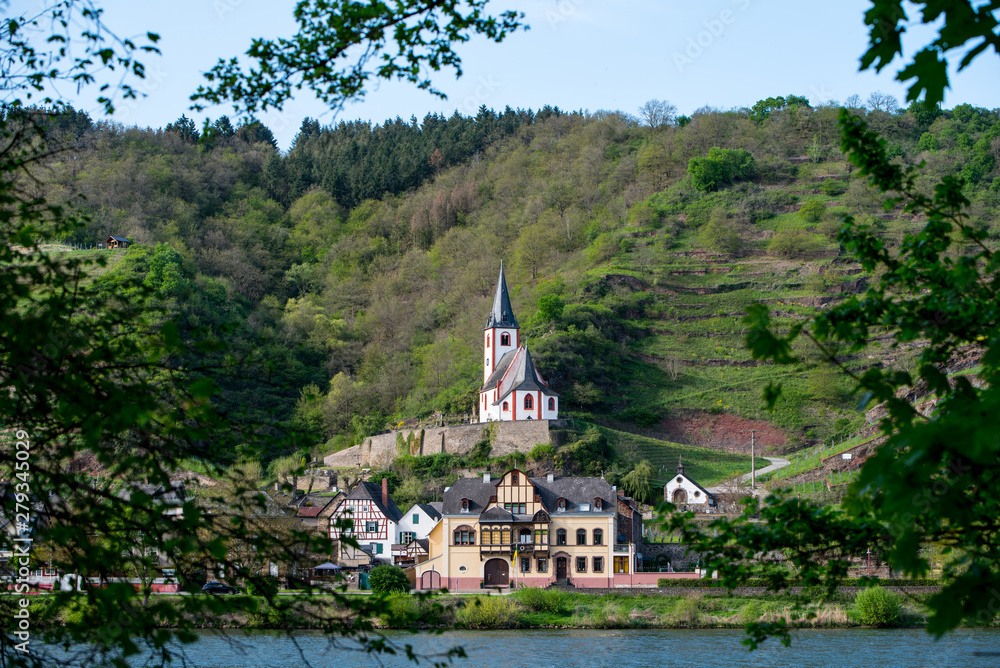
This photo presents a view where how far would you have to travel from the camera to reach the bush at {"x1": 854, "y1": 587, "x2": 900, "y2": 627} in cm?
2888

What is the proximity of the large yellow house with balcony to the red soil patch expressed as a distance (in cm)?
1887

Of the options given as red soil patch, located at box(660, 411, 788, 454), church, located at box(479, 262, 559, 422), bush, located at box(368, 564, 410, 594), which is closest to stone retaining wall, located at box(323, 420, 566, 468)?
church, located at box(479, 262, 559, 422)

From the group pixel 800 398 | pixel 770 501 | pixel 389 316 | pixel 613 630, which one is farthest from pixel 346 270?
pixel 770 501

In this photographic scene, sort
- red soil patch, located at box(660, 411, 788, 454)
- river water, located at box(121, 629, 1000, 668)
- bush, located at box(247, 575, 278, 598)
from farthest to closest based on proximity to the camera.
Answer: red soil patch, located at box(660, 411, 788, 454) < river water, located at box(121, 629, 1000, 668) < bush, located at box(247, 575, 278, 598)

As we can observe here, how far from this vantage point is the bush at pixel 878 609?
94.7 feet

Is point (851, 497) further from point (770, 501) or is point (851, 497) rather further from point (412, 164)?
point (412, 164)

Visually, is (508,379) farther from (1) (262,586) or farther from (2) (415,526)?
(1) (262,586)

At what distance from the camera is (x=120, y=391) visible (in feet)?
15.0

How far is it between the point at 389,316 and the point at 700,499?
132ft

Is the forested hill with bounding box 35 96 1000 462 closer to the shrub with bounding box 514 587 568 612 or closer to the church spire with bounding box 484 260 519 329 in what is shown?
the church spire with bounding box 484 260 519 329

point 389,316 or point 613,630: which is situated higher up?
point 389,316

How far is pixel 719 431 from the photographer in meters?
59.9

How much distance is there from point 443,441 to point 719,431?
16631 millimetres

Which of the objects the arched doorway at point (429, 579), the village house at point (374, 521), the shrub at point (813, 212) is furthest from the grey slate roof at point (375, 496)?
the shrub at point (813, 212)
